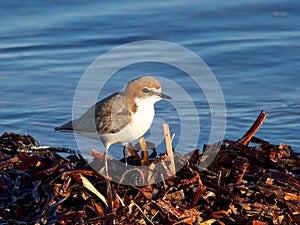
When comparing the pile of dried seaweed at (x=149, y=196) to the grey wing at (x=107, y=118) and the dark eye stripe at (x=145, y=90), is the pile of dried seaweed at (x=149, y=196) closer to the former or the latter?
the grey wing at (x=107, y=118)

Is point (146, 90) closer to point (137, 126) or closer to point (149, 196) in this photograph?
point (137, 126)

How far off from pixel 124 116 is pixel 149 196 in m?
0.86

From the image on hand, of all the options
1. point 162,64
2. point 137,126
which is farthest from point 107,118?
point 162,64

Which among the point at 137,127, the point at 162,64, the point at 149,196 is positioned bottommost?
the point at 149,196

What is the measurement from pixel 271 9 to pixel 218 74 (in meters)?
2.55

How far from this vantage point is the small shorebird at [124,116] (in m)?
4.66

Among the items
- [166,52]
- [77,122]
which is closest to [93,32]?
[166,52]

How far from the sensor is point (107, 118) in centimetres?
477

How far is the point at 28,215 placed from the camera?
12.8ft

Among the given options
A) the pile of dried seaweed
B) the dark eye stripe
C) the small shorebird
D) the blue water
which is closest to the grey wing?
the small shorebird

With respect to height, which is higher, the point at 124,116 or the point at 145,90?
the point at 145,90

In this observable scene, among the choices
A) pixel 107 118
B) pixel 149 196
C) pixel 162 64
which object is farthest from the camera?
pixel 162 64

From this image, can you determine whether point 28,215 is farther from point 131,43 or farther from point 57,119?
point 131,43

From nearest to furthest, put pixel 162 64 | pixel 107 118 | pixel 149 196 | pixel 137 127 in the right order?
pixel 149 196 < pixel 137 127 < pixel 107 118 < pixel 162 64
